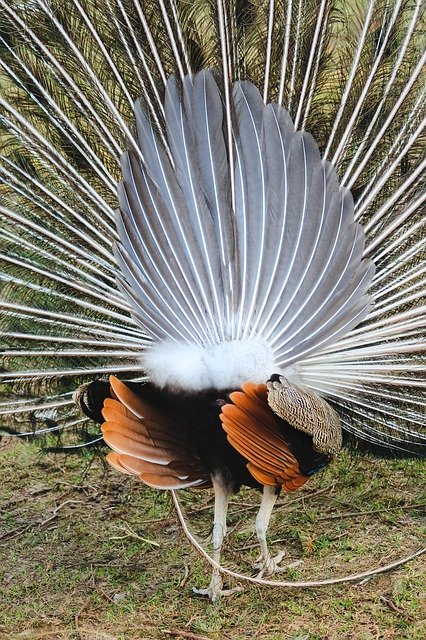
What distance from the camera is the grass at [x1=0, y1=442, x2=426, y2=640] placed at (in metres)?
3.78

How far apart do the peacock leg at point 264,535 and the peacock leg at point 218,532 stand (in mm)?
142

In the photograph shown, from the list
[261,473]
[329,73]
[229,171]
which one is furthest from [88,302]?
[329,73]

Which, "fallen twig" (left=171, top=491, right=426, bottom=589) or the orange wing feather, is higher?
the orange wing feather

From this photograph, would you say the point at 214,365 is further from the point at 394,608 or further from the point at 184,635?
the point at 394,608

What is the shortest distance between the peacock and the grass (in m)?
0.22

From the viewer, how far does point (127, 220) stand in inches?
147

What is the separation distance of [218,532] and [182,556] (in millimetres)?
512

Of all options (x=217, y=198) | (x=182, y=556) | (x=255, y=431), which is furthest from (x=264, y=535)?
(x=217, y=198)

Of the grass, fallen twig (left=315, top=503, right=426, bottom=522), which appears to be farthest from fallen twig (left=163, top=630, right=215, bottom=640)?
fallen twig (left=315, top=503, right=426, bottom=522)

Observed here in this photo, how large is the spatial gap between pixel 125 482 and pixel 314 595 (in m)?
1.45

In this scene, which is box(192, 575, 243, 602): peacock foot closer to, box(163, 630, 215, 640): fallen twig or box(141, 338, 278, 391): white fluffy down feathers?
box(163, 630, 215, 640): fallen twig

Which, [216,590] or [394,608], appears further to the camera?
[216,590]

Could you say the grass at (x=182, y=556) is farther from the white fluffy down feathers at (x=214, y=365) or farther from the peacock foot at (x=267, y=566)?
the white fluffy down feathers at (x=214, y=365)

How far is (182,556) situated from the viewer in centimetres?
429
